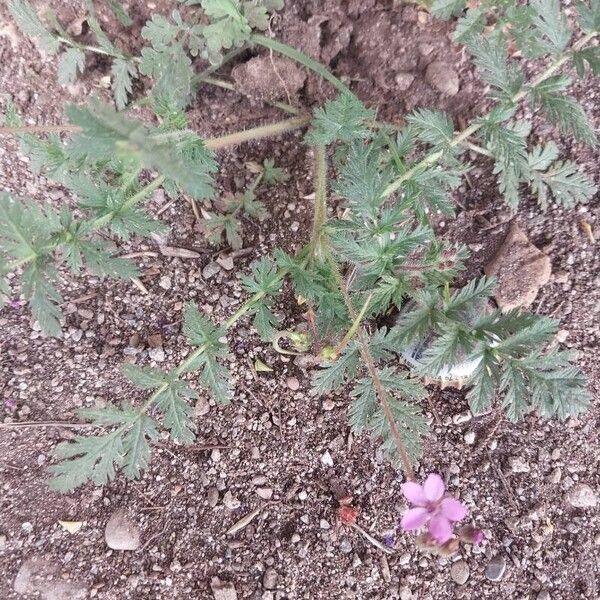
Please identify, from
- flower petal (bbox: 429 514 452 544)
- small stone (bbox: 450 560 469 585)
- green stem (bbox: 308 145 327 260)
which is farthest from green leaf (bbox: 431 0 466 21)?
small stone (bbox: 450 560 469 585)

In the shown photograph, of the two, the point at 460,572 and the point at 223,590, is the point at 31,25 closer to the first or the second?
the point at 223,590

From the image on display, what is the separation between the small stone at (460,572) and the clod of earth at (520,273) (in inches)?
35.2

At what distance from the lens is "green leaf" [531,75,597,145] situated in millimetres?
1811

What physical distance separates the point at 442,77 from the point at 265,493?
1646mm

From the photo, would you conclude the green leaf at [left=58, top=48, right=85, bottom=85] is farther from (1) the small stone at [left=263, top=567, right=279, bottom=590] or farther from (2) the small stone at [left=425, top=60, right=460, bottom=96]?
(1) the small stone at [left=263, top=567, right=279, bottom=590]

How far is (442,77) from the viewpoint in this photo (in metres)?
2.42

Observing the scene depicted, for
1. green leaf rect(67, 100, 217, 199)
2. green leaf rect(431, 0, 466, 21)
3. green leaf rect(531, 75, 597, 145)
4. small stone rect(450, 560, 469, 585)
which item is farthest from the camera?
small stone rect(450, 560, 469, 585)

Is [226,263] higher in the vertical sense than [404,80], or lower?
lower

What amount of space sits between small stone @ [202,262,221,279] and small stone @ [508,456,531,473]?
49.2 inches

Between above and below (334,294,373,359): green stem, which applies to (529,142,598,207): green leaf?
above

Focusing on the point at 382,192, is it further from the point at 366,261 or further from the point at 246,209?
the point at 246,209

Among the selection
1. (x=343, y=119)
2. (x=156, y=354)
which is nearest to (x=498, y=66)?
(x=343, y=119)

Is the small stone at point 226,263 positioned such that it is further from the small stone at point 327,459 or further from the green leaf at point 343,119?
the small stone at point 327,459

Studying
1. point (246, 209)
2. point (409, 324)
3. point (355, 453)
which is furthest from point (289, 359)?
point (409, 324)
